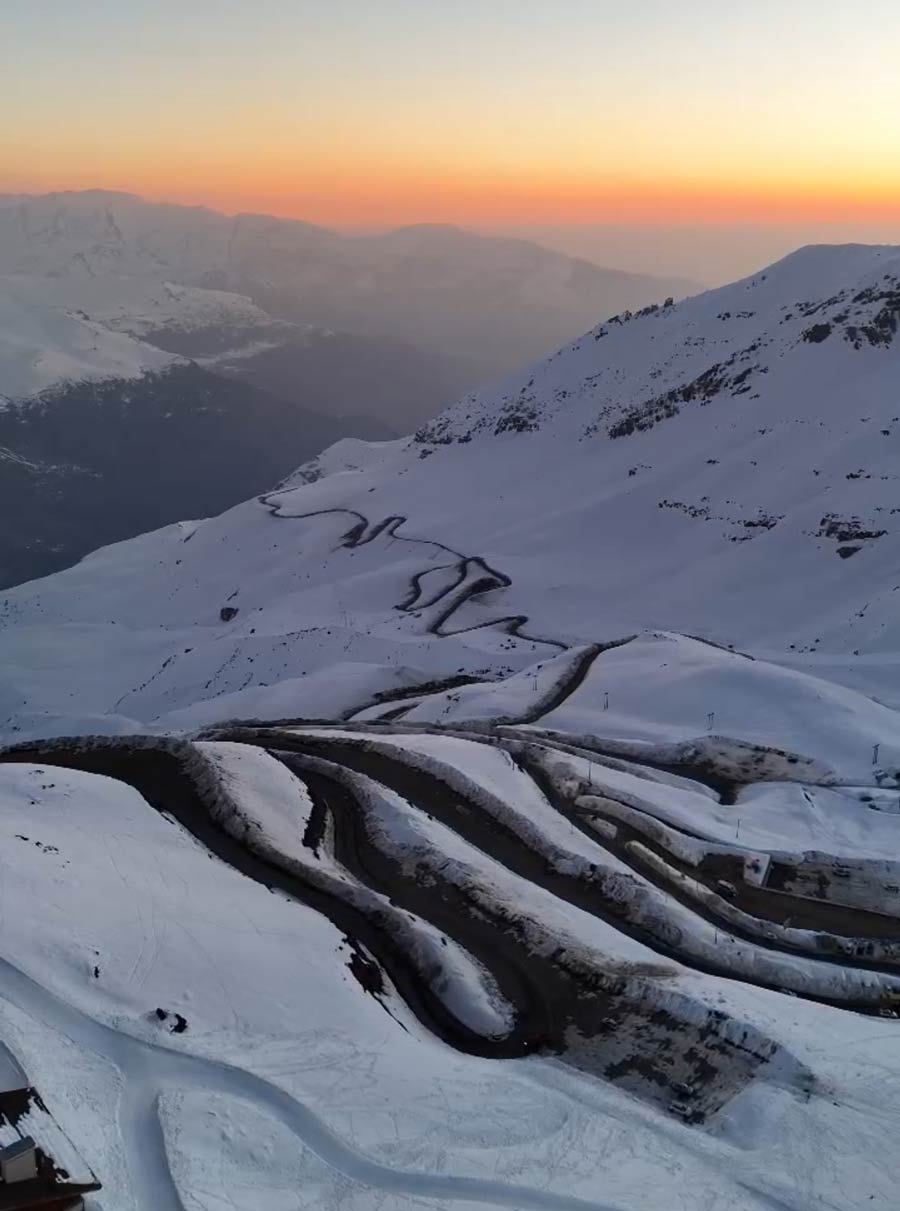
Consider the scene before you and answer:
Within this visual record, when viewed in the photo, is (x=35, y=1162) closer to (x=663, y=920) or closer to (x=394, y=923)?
(x=394, y=923)

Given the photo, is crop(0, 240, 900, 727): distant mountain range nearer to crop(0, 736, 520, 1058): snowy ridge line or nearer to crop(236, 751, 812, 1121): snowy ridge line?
crop(0, 736, 520, 1058): snowy ridge line

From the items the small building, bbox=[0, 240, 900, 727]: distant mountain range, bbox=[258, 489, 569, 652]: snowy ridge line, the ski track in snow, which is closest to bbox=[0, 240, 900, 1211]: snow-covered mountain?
the ski track in snow

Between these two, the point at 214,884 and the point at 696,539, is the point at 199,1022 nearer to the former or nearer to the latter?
the point at 214,884

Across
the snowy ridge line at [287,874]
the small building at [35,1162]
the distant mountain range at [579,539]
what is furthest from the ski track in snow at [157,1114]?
the distant mountain range at [579,539]

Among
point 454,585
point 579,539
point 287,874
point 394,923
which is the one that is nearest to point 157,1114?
point 394,923

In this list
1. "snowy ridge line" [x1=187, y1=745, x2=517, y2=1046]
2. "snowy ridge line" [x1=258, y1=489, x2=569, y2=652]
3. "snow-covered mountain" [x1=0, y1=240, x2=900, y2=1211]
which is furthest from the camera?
"snowy ridge line" [x1=258, y1=489, x2=569, y2=652]

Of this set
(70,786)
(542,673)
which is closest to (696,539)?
(542,673)
